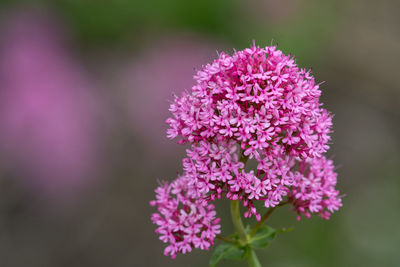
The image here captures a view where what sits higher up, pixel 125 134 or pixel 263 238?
pixel 125 134

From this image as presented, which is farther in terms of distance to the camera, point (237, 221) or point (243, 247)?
point (243, 247)

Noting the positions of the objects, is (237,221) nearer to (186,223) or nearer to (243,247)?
(243,247)

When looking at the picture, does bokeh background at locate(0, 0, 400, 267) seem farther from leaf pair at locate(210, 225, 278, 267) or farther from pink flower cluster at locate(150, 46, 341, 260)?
pink flower cluster at locate(150, 46, 341, 260)

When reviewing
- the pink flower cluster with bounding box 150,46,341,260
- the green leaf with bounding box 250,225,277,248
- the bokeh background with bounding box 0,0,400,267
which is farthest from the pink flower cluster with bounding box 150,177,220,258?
the bokeh background with bounding box 0,0,400,267

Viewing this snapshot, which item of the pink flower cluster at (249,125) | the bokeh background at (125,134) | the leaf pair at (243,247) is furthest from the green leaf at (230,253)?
the bokeh background at (125,134)


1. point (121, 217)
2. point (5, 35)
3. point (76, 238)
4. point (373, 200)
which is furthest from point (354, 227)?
point (5, 35)

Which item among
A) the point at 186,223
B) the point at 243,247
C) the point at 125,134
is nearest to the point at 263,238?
the point at 243,247
